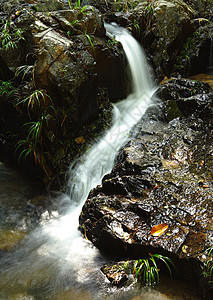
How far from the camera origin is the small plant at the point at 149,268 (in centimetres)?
224

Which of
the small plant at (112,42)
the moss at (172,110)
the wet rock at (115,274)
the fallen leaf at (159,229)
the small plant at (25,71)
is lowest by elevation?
the wet rock at (115,274)

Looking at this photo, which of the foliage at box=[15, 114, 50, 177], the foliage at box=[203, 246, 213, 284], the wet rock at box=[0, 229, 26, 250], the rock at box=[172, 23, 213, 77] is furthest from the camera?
the rock at box=[172, 23, 213, 77]

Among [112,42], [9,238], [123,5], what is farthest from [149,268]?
[123,5]

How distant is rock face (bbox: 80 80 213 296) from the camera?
233cm

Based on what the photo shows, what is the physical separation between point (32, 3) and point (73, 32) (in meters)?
1.04

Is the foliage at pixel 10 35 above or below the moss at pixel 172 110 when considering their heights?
above

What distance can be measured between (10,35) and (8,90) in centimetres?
100

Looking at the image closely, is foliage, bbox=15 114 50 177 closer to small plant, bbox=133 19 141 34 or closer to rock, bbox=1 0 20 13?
rock, bbox=1 0 20 13

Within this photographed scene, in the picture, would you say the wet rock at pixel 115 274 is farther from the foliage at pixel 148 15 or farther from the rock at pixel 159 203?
the foliage at pixel 148 15

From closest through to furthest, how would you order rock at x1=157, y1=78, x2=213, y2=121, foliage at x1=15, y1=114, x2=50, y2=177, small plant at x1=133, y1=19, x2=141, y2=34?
foliage at x1=15, y1=114, x2=50, y2=177, rock at x1=157, y1=78, x2=213, y2=121, small plant at x1=133, y1=19, x2=141, y2=34

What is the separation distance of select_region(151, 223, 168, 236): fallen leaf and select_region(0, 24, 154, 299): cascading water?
69 cm

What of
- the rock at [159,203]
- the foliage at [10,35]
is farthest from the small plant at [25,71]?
the rock at [159,203]

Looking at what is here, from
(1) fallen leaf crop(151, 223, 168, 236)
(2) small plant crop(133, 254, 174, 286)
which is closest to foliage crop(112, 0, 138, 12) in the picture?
(1) fallen leaf crop(151, 223, 168, 236)

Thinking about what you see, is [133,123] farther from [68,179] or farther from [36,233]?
[36,233]
